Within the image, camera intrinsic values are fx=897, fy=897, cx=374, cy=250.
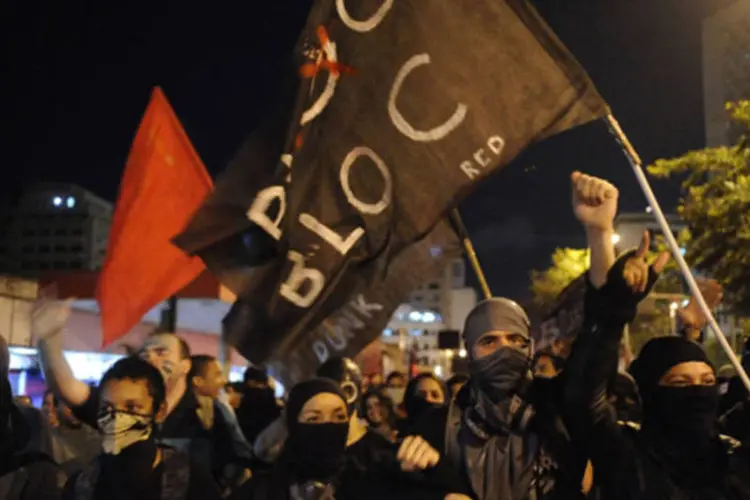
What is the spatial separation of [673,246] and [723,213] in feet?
34.2

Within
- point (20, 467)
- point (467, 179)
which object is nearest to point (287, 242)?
point (467, 179)

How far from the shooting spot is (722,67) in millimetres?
45094

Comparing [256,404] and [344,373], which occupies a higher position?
[344,373]

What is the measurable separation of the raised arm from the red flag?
1.81 metres

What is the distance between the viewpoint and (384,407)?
7.81 metres

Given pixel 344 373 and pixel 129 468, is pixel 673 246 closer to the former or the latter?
pixel 129 468

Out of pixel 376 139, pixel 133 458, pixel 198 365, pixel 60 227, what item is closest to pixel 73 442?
pixel 198 365

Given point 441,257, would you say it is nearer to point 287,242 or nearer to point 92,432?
point 287,242

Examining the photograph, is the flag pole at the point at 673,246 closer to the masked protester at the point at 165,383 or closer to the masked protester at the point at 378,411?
the masked protester at the point at 165,383

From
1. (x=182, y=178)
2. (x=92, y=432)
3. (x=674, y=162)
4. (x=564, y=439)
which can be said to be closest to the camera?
(x=564, y=439)

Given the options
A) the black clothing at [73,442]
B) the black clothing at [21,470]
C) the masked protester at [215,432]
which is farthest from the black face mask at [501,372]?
the black clothing at [73,442]

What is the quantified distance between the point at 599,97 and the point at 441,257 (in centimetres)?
→ 175

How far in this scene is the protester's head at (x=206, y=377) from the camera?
6051mm

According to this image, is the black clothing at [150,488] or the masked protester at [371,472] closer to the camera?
the masked protester at [371,472]
